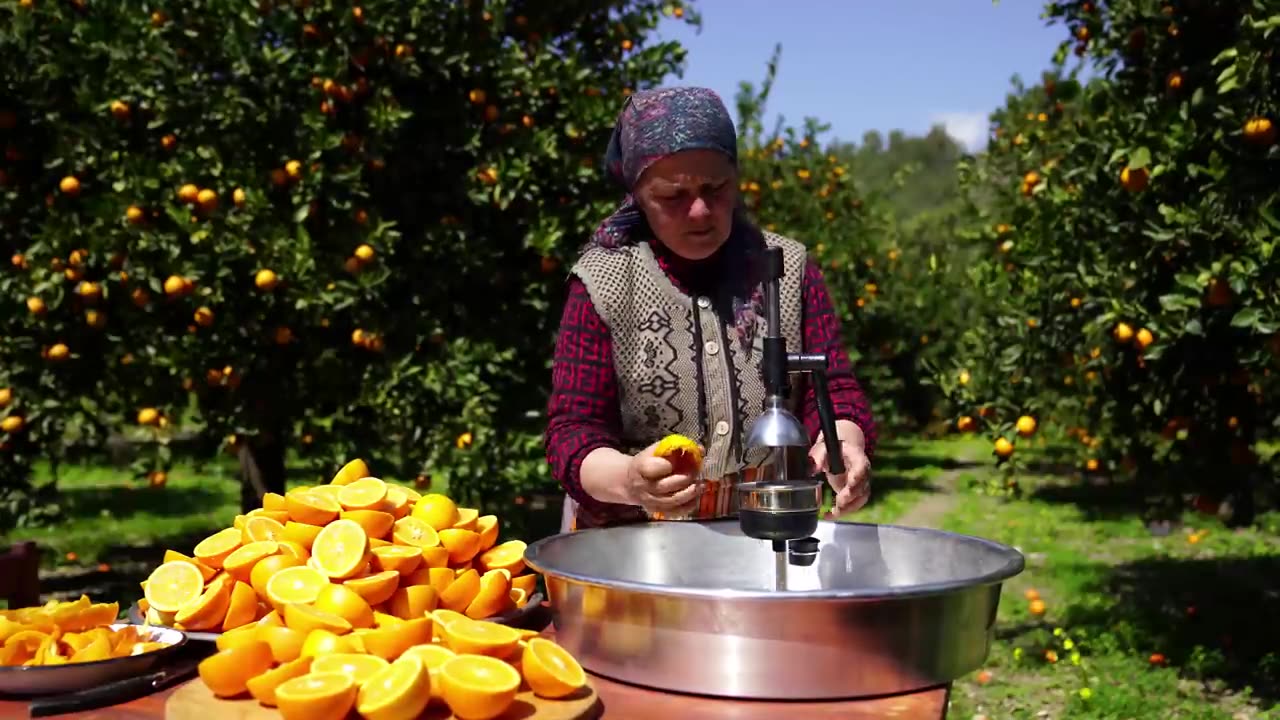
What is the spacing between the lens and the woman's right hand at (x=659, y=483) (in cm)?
201

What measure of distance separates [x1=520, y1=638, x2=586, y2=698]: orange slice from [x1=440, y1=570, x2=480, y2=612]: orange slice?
1.18 feet

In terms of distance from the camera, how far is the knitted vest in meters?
2.64

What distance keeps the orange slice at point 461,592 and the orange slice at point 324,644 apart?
0.92ft

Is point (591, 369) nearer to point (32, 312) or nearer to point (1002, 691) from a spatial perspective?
point (1002, 691)

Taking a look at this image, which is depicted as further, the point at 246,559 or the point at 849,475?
the point at 849,475

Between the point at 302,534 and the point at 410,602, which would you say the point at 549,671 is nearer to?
the point at 410,602

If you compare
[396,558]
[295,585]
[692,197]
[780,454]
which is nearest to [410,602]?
[396,558]

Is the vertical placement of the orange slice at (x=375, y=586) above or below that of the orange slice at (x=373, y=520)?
below

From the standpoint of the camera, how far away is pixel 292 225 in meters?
6.09

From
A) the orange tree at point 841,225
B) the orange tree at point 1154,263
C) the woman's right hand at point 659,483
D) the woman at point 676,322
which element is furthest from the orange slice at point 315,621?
the orange tree at point 841,225

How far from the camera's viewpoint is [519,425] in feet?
22.2

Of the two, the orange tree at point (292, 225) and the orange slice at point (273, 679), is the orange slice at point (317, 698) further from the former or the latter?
the orange tree at point (292, 225)

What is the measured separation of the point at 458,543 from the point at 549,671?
0.54m

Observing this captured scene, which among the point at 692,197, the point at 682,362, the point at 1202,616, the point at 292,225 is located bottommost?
the point at 1202,616
